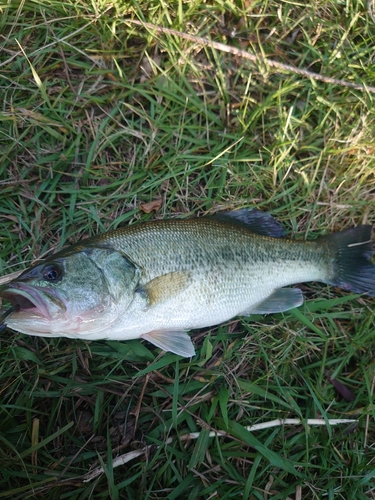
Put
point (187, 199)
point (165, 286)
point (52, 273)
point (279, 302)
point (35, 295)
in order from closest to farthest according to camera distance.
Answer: point (35, 295) < point (52, 273) < point (165, 286) < point (279, 302) < point (187, 199)

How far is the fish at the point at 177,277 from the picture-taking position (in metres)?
2.18

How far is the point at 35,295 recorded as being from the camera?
2.10m

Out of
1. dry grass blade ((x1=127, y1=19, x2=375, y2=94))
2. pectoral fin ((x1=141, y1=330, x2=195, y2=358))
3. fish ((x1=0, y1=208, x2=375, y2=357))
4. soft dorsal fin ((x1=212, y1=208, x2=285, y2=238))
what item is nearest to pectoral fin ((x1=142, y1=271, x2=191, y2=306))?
fish ((x1=0, y1=208, x2=375, y2=357))

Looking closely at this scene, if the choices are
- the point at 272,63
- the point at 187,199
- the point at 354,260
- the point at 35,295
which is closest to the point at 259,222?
the point at 187,199

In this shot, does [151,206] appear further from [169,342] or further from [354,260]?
[354,260]

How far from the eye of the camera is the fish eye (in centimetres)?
219

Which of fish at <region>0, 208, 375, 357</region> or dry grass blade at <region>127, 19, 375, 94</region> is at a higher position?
dry grass blade at <region>127, 19, 375, 94</region>

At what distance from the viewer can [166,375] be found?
2811mm

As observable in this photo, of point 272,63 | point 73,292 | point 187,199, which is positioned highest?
point 272,63

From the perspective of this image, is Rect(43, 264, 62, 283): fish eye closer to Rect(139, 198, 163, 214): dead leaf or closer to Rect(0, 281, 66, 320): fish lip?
Rect(0, 281, 66, 320): fish lip

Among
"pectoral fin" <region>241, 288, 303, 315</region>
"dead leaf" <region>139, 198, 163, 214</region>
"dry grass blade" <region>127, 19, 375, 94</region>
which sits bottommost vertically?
"pectoral fin" <region>241, 288, 303, 315</region>

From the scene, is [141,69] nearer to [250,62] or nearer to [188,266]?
[250,62]

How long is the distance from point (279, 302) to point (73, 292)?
1.52m

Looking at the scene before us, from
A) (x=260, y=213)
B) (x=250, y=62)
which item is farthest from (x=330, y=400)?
(x=250, y=62)
